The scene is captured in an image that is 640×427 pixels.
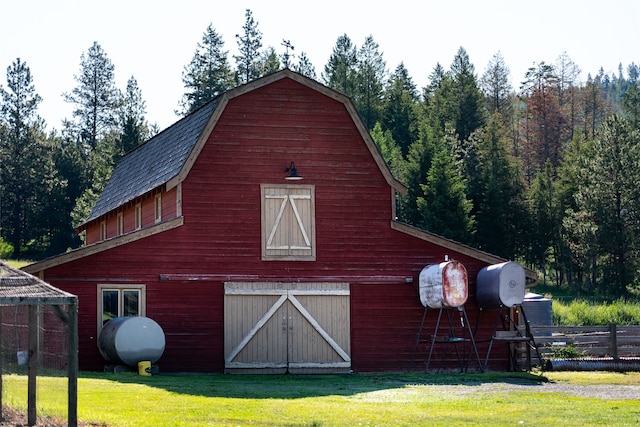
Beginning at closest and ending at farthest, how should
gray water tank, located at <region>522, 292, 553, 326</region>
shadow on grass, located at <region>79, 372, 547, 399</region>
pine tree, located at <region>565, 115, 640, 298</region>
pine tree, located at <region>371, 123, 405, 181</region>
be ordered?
1. shadow on grass, located at <region>79, 372, 547, 399</region>
2. gray water tank, located at <region>522, 292, 553, 326</region>
3. pine tree, located at <region>565, 115, 640, 298</region>
4. pine tree, located at <region>371, 123, 405, 181</region>

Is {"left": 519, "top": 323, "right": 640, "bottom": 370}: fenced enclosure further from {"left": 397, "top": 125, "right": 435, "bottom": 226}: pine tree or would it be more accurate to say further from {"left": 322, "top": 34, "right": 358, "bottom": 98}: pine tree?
{"left": 322, "top": 34, "right": 358, "bottom": 98}: pine tree

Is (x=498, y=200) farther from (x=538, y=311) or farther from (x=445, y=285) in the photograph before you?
(x=445, y=285)

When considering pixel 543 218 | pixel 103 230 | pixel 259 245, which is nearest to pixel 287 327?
pixel 259 245

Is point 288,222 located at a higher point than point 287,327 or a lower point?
higher

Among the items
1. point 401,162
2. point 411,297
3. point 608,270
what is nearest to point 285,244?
point 411,297

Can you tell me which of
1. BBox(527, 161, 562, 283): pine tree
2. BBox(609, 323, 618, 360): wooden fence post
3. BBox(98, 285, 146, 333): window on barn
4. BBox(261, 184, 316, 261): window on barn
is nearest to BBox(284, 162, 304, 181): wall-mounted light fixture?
BBox(261, 184, 316, 261): window on barn

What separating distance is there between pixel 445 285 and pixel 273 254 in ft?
15.3

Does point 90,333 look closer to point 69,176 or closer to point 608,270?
point 608,270

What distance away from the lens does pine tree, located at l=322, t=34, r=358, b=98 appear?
328ft

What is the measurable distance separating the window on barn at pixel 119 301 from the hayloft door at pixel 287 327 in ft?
7.56

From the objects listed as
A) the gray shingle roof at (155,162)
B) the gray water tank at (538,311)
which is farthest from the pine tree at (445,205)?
the gray shingle roof at (155,162)

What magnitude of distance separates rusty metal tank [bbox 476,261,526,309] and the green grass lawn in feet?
12.2

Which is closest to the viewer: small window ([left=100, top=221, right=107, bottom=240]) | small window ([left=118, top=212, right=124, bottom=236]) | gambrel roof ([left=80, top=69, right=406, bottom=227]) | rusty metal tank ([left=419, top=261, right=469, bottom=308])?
gambrel roof ([left=80, top=69, right=406, bottom=227])

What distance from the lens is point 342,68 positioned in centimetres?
10038
